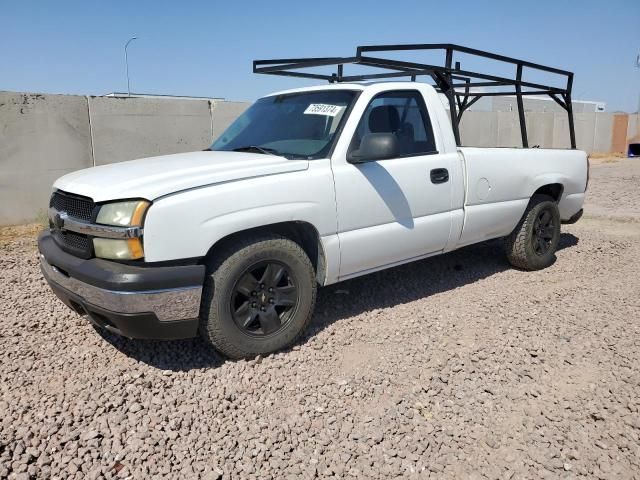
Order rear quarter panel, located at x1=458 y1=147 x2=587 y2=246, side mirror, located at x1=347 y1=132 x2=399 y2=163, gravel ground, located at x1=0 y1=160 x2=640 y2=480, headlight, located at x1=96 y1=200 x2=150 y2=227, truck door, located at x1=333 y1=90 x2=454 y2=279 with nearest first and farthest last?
gravel ground, located at x1=0 y1=160 x2=640 y2=480, headlight, located at x1=96 y1=200 x2=150 y2=227, side mirror, located at x1=347 y1=132 x2=399 y2=163, truck door, located at x1=333 y1=90 x2=454 y2=279, rear quarter panel, located at x1=458 y1=147 x2=587 y2=246

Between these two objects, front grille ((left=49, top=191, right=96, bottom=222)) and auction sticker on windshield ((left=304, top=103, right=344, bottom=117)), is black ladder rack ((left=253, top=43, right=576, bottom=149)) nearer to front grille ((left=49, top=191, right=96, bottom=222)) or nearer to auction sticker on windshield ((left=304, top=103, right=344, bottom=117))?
auction sticker on windshield ((left=304, top=103, right=344, bottom=117))

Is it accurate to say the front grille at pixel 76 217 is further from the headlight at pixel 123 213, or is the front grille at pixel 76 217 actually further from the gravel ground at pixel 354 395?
the gravel ground at pixel 354 395

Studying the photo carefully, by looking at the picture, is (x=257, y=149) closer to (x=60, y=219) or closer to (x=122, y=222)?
(x=122, y=222)

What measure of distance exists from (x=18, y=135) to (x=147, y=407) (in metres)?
7.21

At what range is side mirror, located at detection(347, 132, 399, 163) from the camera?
351 centimetres

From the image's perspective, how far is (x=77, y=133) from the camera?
29.3 ft

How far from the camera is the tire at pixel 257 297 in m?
3.14

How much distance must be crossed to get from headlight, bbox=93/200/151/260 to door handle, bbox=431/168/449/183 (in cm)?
231

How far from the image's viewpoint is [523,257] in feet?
17.6

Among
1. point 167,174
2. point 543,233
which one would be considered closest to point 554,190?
point 543,233

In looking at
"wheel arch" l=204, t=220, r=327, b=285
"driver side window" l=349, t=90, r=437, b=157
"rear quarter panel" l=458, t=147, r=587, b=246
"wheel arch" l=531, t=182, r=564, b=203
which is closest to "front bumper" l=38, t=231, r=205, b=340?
"wheel arch" l=204, t=220, r=327, b=285

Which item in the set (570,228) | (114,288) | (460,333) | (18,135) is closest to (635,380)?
(460,333)

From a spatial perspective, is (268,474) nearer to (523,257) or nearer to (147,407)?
(147,407)

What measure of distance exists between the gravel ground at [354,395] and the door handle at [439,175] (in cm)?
109
